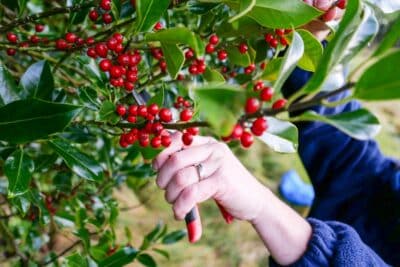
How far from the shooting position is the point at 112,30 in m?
0.80

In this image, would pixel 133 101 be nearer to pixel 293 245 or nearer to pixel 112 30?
pixel 112 30

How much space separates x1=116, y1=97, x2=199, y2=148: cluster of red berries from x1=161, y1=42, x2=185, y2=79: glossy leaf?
0.06 metres

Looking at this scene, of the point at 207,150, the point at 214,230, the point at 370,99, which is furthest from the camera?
the point at 214,230

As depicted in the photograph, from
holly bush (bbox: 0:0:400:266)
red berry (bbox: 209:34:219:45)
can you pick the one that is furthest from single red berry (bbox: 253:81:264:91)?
red berry (bbox: 209:34:219:45)

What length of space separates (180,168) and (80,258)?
0.84ft

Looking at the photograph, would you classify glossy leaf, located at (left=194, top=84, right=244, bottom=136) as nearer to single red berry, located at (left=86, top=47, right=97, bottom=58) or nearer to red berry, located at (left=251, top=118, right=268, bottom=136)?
red berry, located at (left=251, top=118, right=268, bottom=136)

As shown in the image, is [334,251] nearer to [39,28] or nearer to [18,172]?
[18,172]

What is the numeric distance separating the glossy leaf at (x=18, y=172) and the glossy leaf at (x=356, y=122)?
45 centimetres

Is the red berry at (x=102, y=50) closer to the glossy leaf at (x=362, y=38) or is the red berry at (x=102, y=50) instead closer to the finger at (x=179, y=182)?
the finger at (x=179, y=182)

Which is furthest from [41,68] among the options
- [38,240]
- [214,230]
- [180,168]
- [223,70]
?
[214,230]

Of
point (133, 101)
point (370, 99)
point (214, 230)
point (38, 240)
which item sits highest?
point (370, 99)

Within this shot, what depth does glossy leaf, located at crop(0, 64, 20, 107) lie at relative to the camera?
697 mm

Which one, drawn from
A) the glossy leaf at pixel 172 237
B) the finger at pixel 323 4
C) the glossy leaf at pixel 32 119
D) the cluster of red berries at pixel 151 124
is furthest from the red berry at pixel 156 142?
the glossy leaf at pixel 172 237

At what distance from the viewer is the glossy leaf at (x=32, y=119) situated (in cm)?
61
